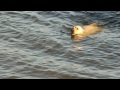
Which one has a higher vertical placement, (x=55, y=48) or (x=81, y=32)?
(x=81, y=32)

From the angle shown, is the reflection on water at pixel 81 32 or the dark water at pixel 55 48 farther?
the reflection on water at pixel 81 32

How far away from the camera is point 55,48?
8.09 meters

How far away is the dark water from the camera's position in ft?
21.7

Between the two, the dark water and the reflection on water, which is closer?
the dark water

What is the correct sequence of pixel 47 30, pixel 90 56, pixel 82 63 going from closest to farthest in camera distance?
pixel 82 63
pixel 90 56
pixel 47 30

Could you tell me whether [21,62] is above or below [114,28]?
below

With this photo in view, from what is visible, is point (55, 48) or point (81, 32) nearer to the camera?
point (55, 48)

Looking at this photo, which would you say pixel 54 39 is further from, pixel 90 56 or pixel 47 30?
pixel 90 56

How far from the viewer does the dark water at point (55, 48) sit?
21.7ft
